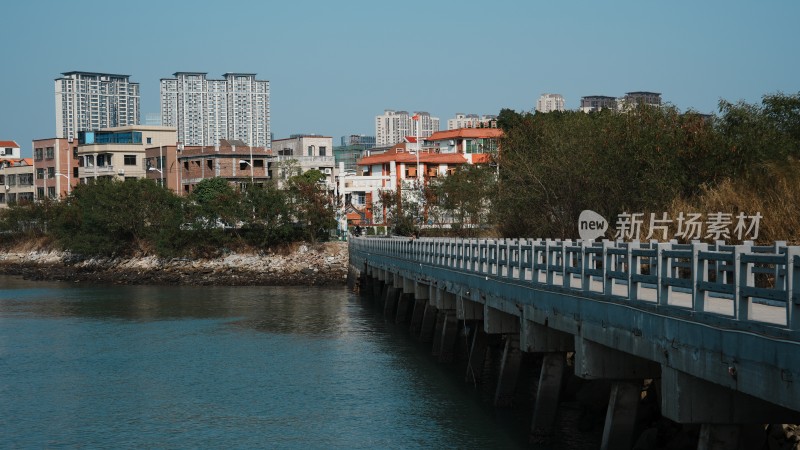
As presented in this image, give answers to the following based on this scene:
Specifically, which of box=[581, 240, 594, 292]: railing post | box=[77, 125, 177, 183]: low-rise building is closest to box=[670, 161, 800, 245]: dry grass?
box=[581, 240, 594, 292]: railing post

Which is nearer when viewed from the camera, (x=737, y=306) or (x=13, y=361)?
(x=737, y=306)

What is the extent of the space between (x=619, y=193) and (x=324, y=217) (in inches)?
1966

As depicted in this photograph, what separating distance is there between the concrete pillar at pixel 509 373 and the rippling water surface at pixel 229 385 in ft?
1.77

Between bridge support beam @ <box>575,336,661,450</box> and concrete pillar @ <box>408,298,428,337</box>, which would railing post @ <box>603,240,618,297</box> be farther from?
concrete pillar @ <box>408,298,428,337</box>

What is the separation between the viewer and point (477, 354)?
1195 inches

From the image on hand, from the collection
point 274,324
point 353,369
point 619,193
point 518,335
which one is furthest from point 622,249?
point 274,324

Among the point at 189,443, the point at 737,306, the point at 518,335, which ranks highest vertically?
the point at 737,306

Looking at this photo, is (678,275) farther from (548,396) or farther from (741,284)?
(741,284)

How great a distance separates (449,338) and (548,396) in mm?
12833

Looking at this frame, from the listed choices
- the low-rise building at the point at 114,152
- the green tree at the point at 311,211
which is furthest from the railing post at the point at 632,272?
the low-rise building at the point at 114,152

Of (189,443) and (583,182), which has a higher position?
(583,182)

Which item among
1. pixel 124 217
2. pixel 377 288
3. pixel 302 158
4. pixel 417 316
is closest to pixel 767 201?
pixel 417 316

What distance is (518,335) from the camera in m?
25.5

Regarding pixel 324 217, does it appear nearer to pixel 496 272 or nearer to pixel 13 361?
pixel 13 361
